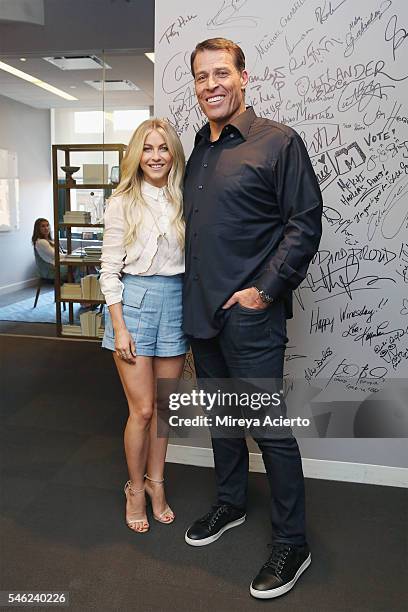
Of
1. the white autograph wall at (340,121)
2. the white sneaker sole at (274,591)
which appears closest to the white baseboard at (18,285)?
the white autograph wall at (340,121)

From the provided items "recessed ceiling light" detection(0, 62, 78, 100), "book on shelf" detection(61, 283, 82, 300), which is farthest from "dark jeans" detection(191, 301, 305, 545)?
"recessed ceiling light" detection(0, 62, 78, 100)

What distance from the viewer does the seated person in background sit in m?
5.93

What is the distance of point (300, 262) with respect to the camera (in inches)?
68.9

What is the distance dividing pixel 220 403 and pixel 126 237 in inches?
28.2

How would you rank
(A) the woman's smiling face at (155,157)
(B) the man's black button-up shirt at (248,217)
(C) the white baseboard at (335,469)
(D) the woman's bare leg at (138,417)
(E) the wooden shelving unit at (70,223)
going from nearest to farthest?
(B) the man's black button-up shirt at (248,217) < (A) the woman's smiling face at (155,157) < (D) the woman's bare leg at (138,417) < (C) the white baseboard at (335,469) < (E) the wooden shelving unit at (70,223)

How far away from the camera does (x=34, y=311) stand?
20.2 ft

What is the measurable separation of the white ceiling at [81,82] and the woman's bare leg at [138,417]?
375 cm

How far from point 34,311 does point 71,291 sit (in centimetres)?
82

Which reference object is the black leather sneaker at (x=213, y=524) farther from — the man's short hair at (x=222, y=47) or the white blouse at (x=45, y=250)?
the white blouse at (x=45, y=250)

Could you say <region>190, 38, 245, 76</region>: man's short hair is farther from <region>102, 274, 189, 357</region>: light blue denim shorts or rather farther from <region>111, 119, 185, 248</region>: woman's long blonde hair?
<region>102, 274, 189, 357</region>: light blue denim shorts

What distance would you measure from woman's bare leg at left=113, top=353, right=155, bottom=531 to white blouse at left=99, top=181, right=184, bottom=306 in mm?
259

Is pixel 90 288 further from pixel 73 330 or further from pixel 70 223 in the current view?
pixel 70 223

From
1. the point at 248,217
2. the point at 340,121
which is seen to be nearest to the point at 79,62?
the point at 340,121

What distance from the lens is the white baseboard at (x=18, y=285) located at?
244 inches
